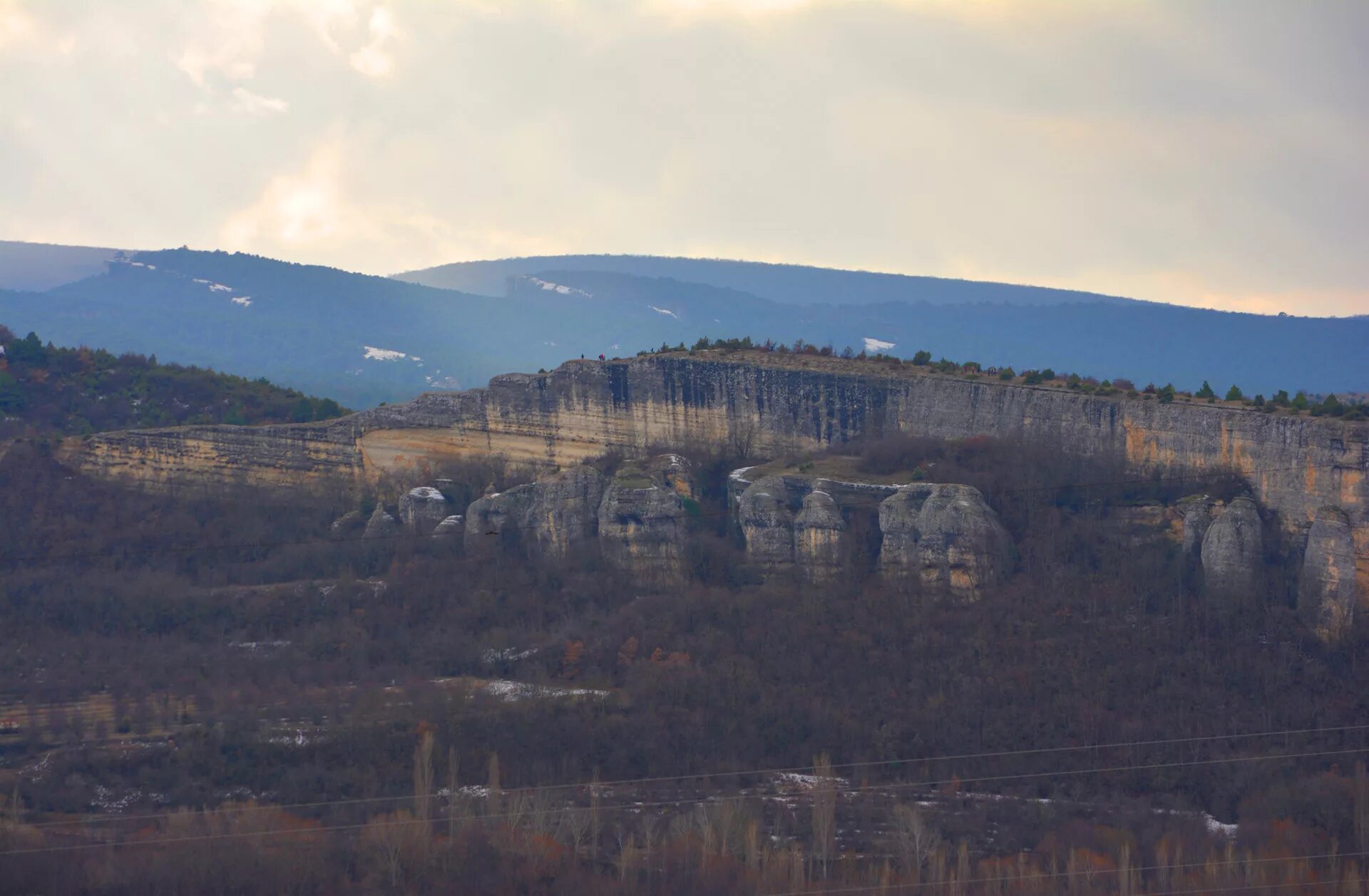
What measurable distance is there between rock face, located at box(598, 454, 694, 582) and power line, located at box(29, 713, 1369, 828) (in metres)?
7.79

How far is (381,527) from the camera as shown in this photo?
44.3 metres

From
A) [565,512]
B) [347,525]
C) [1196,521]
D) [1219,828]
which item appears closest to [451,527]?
[347,525]

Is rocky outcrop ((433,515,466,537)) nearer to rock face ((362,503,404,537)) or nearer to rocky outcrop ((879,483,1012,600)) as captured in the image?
rock face ((362,503,404,537))

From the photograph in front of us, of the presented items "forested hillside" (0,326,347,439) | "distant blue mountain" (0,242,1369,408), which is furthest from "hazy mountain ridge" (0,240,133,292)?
"forested hillside" (0,326,347,439)

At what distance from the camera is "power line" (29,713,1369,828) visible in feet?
106

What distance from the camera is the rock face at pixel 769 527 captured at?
132 ft

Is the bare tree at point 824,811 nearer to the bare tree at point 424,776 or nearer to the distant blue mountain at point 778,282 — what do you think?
the bare tree at point 424,776

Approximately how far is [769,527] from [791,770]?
8.05 meters

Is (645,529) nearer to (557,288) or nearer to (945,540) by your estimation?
(945,540)

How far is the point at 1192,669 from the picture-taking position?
34.7 m

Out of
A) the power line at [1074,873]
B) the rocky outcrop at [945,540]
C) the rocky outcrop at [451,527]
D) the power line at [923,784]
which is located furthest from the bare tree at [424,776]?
the rocky outcrop at [945,540]

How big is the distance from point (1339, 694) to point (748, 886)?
41.4 feet

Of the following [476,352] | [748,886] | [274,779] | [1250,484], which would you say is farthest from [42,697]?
[476,352]

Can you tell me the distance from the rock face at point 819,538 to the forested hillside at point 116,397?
703 inches
